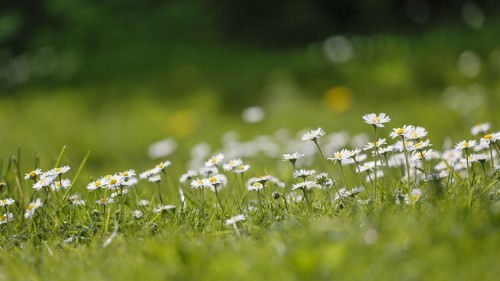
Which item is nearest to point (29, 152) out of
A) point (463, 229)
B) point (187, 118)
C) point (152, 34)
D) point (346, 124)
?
point (187, 118)

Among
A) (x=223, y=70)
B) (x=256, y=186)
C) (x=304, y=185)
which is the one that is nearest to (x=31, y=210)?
(x=256, y=186)

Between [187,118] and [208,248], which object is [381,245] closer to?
[208,248]

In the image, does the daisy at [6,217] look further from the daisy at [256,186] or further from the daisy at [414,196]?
the daisy at [414,196]

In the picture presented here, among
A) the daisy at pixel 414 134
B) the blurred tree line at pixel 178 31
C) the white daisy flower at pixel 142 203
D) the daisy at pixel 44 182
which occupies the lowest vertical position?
the white daisy flower at pixel 142 203

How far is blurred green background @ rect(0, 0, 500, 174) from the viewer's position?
6.38 meters

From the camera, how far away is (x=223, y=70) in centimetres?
853

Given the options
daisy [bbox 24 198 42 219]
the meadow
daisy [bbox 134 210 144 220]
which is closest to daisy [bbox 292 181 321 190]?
the meadow

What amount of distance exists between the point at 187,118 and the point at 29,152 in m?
1.55

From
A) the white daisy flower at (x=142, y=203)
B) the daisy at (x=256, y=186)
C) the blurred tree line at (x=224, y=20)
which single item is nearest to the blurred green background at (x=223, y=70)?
the blurred tree line at (x=224, y=20)

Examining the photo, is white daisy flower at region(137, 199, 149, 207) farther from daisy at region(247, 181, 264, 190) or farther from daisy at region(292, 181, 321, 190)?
daisy at region(292, 181, 321, 190)

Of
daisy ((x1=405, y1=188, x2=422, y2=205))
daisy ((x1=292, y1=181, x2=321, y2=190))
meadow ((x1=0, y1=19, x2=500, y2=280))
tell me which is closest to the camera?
meadow ((x1=0, y1=19, x2=500, y2=280))

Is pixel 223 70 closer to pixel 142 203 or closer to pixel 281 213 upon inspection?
pixel 142 203

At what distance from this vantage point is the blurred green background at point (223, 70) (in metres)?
6.38

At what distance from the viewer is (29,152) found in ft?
20.1
